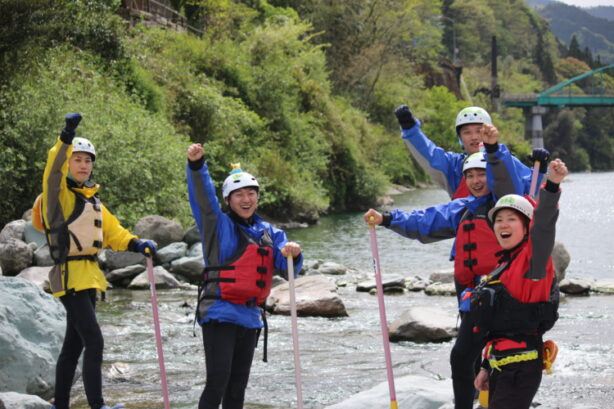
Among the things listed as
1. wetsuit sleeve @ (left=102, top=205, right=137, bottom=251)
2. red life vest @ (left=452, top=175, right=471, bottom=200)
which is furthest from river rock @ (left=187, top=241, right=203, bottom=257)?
red life vest @ (left=452, top=175, right=471, bottom=200)

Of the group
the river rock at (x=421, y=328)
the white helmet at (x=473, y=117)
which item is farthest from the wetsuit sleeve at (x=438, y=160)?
the river rock at (x=421, y=328)

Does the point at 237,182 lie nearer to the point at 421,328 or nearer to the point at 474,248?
the point at 474,248

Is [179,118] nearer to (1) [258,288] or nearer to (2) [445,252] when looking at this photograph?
(2) [445,252]

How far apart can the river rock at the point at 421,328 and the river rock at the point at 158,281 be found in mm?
5633

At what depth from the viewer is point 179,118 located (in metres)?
26.7

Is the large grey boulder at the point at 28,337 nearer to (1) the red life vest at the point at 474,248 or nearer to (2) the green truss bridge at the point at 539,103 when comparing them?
(1) the red life vest at the point at 474,248

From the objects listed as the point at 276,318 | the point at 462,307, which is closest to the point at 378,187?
the point at 276,318

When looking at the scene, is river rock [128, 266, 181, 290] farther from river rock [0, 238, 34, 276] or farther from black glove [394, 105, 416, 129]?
black glove [394, 105, 416, 129]

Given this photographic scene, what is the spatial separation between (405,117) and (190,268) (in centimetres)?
989

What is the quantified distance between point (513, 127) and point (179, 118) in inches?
3135

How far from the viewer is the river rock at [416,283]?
1439 centimetres

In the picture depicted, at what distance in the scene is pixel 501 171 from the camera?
484 centimetres

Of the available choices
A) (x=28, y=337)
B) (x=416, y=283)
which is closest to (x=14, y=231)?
(x=416, y=283)

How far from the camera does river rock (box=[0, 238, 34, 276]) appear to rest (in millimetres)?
14250
